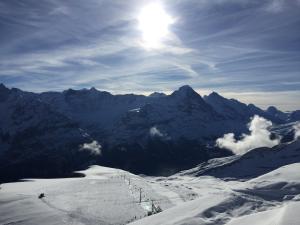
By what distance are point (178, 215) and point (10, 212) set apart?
4759 centimetres

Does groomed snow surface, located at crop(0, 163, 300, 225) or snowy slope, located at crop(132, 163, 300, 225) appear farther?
groomed snow surface, located at crop(0, 163, 300, 225)

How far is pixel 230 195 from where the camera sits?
44.8m

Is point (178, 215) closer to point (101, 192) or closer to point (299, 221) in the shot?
point (299, 221)

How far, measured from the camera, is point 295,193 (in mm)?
51438

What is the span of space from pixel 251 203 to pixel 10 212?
4780 cm

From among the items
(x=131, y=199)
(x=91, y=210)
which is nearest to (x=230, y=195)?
(x=91, y=210)

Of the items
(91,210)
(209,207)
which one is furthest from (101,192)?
(209,207)

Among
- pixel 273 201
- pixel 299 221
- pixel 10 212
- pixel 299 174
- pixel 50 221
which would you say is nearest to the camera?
pixel 299 221

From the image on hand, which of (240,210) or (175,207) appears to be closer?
(240,210)

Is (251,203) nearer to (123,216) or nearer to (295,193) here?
(295,193)

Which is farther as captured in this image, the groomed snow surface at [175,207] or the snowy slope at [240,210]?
the groomed snow surface at [175,207]

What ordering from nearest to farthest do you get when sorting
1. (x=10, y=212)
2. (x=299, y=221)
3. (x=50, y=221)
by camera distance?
1. (x=299, y=221)
2. (x=50, y=221)
3. (x=10, y=212)

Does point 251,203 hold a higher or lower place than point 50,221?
higher

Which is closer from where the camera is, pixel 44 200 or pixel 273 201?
pixel 273 201
